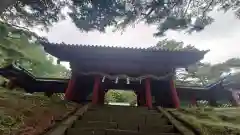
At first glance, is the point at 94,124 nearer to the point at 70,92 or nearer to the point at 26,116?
the point at 26,116

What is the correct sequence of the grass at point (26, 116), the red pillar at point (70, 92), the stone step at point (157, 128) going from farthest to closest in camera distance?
1. the red pillar at point (70, 92)
2. the stone step at point (157, 128)
3. the grass at point (26, 116)

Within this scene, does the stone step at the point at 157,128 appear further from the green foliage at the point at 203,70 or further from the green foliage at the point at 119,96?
the green foliage at the point at 119,96

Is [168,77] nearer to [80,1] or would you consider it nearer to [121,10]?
[121,10]

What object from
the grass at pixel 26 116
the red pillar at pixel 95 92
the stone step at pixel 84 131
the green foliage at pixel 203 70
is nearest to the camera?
the grass at pixel 26 116

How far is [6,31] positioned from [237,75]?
1821 cm

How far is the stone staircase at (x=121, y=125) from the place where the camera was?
4.96m

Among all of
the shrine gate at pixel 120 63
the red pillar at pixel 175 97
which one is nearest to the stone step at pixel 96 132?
the shrine gate at pixel 120 63


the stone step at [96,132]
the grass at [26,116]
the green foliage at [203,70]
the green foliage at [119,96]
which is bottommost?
the stone step at [96,132]

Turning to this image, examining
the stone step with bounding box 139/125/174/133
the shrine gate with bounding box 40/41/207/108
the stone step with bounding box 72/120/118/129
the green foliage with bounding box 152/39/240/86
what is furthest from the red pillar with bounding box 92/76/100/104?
the green foliage with bounding box 152/39/240/86

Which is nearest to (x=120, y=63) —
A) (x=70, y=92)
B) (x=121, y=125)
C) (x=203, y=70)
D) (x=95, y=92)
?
(x=95, y=92)

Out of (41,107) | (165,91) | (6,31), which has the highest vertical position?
(6,31)

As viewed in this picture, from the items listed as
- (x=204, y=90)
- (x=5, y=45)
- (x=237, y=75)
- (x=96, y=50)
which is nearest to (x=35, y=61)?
(x=5, y=45)

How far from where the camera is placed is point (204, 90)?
14703 millimetres

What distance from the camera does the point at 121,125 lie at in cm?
568
